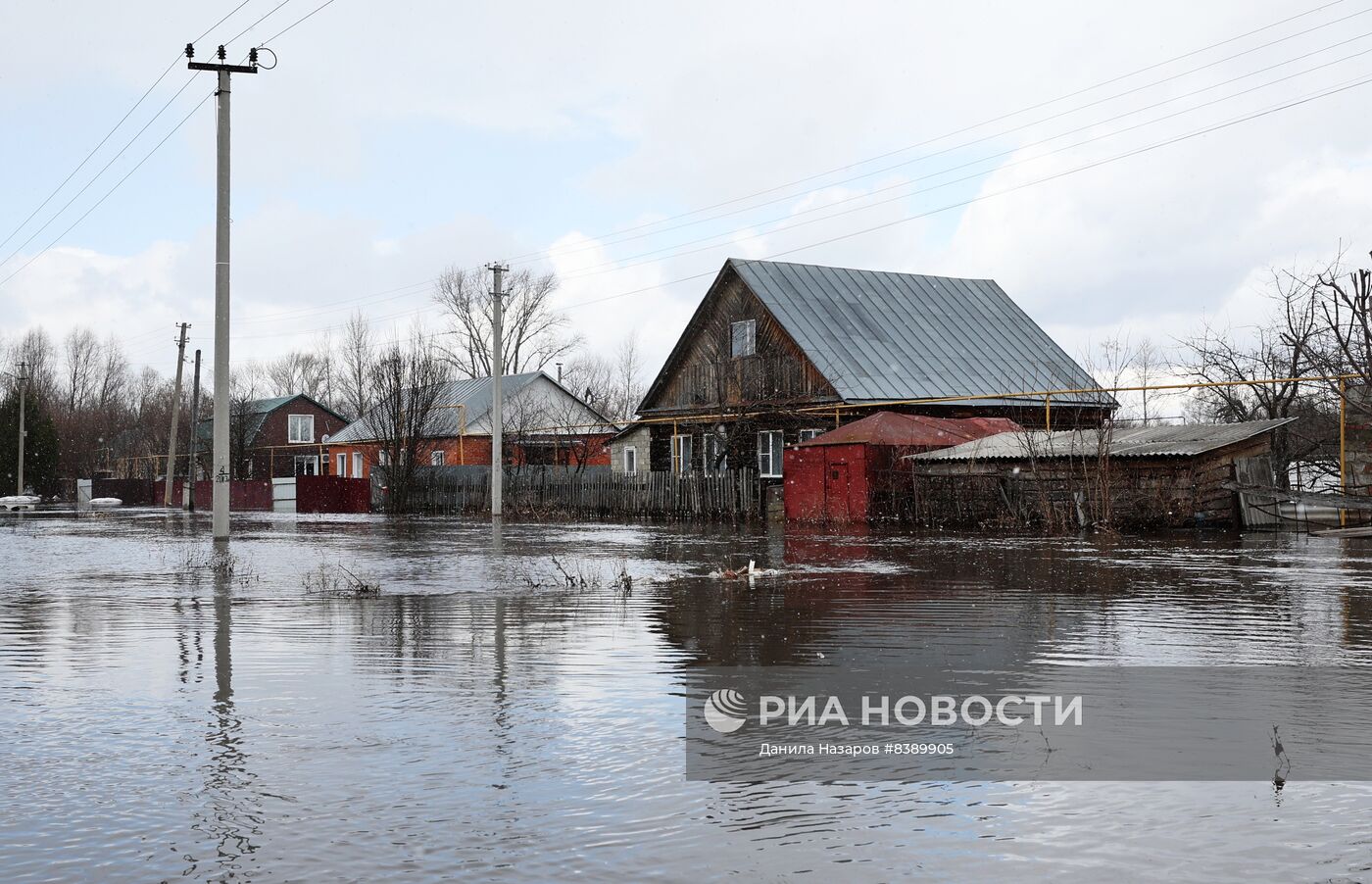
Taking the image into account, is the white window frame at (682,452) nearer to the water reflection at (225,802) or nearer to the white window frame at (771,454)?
the white window frame at (771,454)

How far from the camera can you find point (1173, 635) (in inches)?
350

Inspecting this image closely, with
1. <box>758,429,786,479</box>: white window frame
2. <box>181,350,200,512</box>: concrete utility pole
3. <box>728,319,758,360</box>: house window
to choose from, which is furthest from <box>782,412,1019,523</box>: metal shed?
<box>181,350,200,512</box>: concrete utility pole

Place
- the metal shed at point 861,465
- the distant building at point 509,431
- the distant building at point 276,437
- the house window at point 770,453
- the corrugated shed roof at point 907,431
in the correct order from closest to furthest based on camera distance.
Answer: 1. the metal shed at point 861,465
2. the corrugated shed roof at point 907,431
3. the house window at point 770,453
4. the distant building at point 509,431
5. the distant building at point 276,437

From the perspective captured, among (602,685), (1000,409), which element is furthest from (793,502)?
(602,685)

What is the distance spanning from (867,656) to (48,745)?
4582 millimetres

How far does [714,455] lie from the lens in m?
37.8

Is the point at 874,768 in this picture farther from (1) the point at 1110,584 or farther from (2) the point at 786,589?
(1) the point at 1110,584

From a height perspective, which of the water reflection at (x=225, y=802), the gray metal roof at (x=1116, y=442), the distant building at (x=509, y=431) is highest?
the distant building at (x=509, y=431)

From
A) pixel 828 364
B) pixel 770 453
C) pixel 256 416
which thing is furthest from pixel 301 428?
pixel 828 364

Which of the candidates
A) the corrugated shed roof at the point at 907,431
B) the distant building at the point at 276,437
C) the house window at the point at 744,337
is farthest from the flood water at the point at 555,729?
the distant building at the point at 276,437

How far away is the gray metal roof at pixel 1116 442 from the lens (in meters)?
23.6

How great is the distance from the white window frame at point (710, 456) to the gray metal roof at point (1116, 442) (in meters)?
8.39

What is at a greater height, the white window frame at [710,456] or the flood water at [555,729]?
the white window frame at [710,456]

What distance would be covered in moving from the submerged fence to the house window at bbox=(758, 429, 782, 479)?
2.33 m
